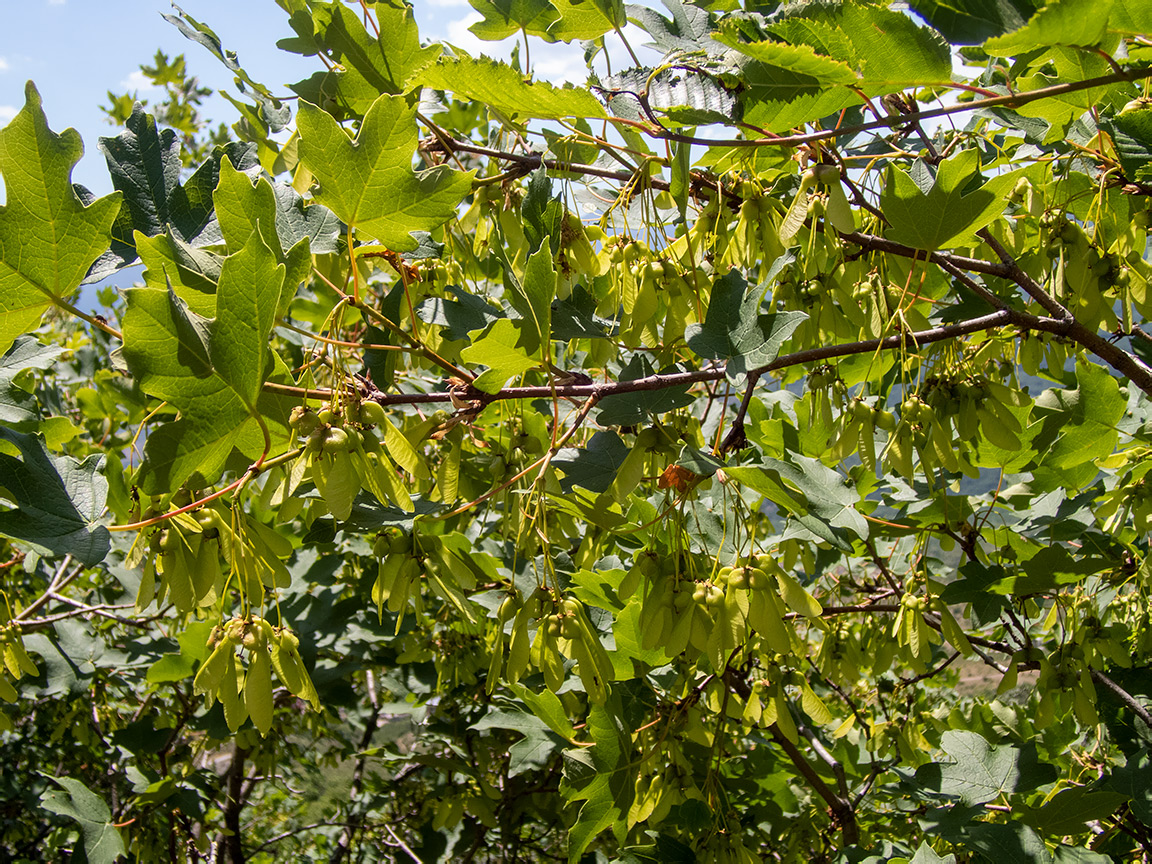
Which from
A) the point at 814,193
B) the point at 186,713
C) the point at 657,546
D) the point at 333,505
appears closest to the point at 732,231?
the point at 814,193

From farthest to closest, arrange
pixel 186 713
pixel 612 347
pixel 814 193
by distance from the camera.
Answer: pixel 186 713
pixel 612 347
pixel 814 193

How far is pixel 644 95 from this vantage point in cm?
102

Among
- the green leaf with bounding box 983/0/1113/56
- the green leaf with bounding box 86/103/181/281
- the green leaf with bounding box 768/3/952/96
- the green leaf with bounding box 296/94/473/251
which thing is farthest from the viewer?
the green leaf with bounding box 86/103/181/281

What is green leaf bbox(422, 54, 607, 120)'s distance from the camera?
89 centimetres

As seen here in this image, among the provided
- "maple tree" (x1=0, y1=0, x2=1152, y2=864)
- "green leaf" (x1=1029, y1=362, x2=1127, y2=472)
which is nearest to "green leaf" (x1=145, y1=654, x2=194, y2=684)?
"maple tree" (x1=0, y1=0, x2=1152, y2=864)

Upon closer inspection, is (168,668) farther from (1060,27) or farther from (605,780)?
(1060,27)

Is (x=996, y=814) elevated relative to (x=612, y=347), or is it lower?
lower

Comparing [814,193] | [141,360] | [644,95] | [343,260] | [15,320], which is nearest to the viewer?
[141,360]

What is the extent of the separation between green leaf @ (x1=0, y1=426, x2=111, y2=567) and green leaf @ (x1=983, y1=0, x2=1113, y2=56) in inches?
42.2

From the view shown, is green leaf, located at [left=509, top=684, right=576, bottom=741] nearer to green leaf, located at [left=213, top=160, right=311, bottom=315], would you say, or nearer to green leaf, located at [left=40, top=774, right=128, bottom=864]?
green leaf, located at [left=213, top=160, right=311, bottom=315]

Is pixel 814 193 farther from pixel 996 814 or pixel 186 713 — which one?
pixel 186 713

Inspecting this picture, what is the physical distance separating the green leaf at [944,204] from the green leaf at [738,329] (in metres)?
0.18

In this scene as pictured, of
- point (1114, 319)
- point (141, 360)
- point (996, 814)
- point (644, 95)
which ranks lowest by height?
point (996, 814)

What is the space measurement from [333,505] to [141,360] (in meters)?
0.25
